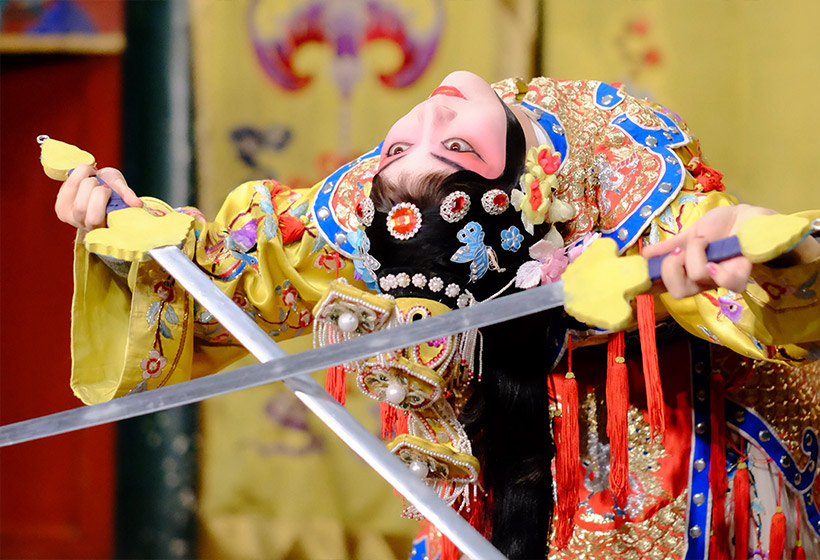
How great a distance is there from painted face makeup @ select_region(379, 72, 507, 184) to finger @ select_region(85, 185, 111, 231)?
0.32 metres

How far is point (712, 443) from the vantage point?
1.26 m

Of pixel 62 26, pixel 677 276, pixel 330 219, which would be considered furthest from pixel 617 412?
pixel 62 26

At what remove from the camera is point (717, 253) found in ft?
2.89

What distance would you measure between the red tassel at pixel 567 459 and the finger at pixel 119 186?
0.55 meters

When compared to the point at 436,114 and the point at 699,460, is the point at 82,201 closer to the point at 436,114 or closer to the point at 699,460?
the point at 436,114

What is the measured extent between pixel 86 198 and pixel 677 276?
678mm

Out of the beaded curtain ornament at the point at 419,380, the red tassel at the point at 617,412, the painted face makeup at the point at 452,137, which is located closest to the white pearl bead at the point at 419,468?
the beaded curtain ornament at the point at 419,380

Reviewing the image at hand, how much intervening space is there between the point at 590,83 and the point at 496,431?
19.1 inches

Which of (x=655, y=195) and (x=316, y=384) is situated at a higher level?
(x=655, y=195)

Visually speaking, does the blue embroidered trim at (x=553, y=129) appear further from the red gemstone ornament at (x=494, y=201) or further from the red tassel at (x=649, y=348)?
the red tassel at (x=649, y=348)

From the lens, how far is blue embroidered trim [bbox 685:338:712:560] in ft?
4.06

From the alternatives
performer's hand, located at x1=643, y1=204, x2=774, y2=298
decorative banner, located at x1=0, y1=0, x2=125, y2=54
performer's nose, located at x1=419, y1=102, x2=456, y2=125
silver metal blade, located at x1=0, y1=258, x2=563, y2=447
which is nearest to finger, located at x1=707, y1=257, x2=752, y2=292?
performer's hand, located at x1=643, y1=204, x2=774, y2=298

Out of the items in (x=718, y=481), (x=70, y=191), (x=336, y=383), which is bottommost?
(x=718, y=481)

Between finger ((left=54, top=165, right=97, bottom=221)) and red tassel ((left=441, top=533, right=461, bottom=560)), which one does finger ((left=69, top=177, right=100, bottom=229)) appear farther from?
red tassel ((left=441, top=533, right=461, bottom=560))
